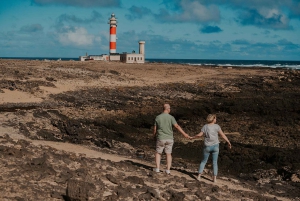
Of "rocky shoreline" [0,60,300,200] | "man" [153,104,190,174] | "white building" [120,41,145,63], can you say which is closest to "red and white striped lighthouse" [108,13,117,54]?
"white building" [120,41,145,63]

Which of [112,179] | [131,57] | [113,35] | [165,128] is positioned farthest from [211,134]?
[113,35]

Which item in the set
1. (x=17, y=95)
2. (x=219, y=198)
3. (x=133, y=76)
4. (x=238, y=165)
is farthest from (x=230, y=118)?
(x=133, y=76)

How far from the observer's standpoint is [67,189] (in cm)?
721

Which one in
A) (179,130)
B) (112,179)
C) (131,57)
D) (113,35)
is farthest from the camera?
(113,35)

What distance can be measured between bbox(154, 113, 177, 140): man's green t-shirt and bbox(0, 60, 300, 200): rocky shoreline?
91 centimetres

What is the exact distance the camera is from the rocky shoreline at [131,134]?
27.2 feet

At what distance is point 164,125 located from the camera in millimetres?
9289

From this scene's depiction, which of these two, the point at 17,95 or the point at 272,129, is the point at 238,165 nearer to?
the point at 272,129

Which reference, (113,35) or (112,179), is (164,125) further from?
(113,35)

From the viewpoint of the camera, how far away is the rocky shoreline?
8.30 meters

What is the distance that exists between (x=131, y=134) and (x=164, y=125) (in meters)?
8.31

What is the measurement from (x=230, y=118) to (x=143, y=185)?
13.2 metres

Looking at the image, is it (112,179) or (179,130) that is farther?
(179,130)

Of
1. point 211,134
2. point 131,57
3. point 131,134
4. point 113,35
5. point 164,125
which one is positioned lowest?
point 131,134
